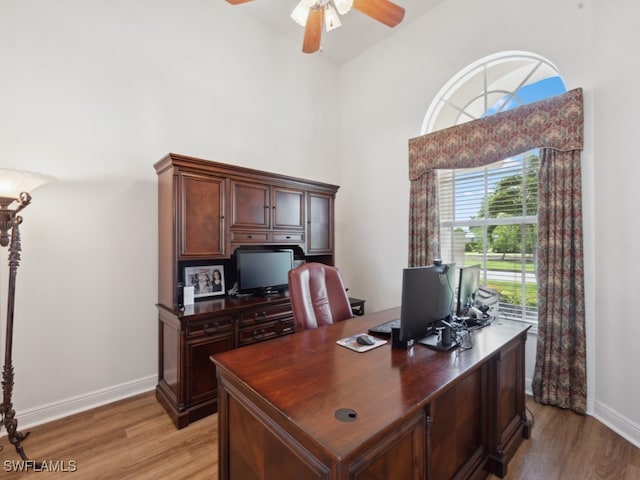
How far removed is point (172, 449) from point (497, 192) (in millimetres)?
3494

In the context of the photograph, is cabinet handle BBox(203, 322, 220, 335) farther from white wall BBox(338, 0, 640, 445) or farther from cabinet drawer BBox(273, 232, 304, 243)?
white wall BBox(338, 0, 640, 445)

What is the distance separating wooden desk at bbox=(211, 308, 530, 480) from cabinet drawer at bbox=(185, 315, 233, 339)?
3.04 feet

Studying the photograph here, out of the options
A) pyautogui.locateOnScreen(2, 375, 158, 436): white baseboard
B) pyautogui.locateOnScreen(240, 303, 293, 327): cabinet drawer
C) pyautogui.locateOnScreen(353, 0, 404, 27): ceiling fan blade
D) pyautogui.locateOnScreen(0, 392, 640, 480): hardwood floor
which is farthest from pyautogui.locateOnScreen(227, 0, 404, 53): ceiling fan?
pyautogui.locateOnScreen(2, 375, 158, 436): white baseboard

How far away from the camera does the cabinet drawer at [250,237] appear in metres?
2.77

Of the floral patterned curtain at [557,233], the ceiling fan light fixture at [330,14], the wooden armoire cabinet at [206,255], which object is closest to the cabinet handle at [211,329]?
the wooden armoire cabinet at [206,255]

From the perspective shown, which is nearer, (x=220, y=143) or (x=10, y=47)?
(x=10, y=47)

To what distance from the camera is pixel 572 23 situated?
2.42m

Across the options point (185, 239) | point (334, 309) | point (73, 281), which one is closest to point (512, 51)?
point (334, 309)

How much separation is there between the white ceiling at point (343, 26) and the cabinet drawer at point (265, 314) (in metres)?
2.94

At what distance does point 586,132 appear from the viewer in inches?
92.0

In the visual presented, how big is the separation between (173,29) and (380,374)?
355 cm

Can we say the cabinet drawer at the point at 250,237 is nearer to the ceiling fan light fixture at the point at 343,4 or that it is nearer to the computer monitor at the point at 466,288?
the computer monitor at the point at 466,288

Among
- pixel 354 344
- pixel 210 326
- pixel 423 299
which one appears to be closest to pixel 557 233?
pixel 423 299

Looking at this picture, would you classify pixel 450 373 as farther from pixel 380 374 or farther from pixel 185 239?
pixel 185 239
